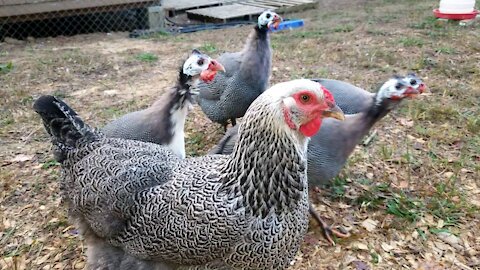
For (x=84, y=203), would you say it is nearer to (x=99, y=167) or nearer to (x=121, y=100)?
(x=99, y=167)

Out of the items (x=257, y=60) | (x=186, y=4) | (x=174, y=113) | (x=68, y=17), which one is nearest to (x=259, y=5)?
(x=186, y=4)

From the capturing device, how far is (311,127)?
1.88m

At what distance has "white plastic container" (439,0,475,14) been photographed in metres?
7.25

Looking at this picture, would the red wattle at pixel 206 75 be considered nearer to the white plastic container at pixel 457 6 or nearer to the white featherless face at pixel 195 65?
the white featherless face at pixel 195 65

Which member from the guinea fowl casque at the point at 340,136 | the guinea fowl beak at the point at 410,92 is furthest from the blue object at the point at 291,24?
the guinea fowl beak at the point at 410,92

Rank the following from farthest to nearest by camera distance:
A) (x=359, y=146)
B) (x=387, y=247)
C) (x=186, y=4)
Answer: (x=186, y=4) < (x=359, y=146) < (x=387, y=247)

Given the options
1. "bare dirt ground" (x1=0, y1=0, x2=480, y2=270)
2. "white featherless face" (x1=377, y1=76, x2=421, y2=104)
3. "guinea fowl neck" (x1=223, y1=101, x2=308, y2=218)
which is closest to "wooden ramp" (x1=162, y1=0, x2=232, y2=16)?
"bare dirt ground" (x1=0, y1=0, x2=480, y2=270)

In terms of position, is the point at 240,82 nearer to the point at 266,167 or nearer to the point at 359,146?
the point at 359,146

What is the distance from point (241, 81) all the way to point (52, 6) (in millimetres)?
5150

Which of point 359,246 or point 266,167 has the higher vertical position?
point 266,167

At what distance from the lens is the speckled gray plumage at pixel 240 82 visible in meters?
3.91

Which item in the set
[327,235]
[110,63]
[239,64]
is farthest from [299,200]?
[110,63]

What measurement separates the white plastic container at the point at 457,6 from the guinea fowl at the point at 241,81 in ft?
14.9

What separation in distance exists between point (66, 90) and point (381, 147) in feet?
11.7
